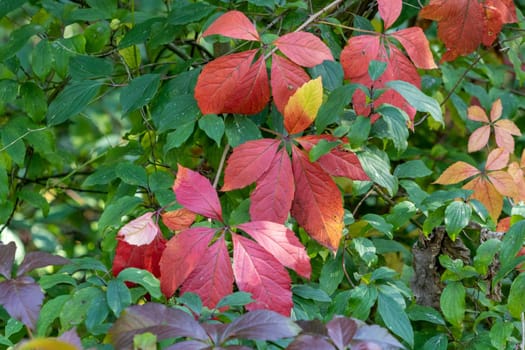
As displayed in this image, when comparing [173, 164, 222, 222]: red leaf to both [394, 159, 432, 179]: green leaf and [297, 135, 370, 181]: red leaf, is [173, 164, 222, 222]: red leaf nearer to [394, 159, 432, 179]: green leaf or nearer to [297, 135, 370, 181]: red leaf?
[297, 135, 370, 181]: red leaf

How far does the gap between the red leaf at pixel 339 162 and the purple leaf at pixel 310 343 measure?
1.37ft

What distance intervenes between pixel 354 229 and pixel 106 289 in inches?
21.1

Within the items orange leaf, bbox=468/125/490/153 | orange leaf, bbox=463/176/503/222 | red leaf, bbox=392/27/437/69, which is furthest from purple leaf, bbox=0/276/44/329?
orange leaf, bbox=468/125/490/153

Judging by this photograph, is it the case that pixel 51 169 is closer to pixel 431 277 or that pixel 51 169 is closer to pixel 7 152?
pixel 7 152

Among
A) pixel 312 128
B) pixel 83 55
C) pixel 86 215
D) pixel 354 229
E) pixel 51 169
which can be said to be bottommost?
pixel 86 215

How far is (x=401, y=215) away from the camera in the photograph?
1.35 meters

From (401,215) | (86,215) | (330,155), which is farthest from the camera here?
(86,215)

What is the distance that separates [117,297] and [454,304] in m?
0.59

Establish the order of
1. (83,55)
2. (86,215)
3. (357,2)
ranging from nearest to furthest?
(83,55), (357,2), (86,215)

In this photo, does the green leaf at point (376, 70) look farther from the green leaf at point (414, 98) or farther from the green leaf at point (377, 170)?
the green leaf at point (377, 170)

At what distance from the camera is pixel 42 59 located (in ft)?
4.87

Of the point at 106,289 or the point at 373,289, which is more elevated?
the point at 106,289

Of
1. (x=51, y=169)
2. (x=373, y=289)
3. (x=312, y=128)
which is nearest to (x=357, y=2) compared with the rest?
(x=312, y=128)

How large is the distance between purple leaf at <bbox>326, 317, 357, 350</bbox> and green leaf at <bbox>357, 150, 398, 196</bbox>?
0.42 m
